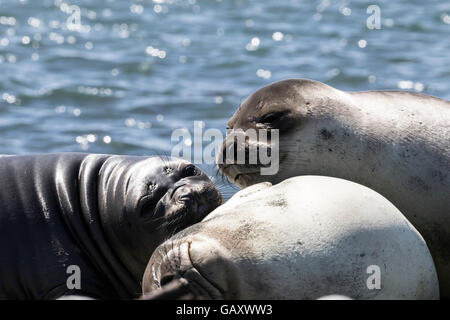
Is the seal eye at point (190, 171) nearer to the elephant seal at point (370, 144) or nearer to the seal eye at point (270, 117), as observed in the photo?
the elephant seal at point (370, 144)

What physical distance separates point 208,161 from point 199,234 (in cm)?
430

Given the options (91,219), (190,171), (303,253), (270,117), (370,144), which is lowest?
(91,219)

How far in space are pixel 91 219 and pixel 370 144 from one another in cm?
161

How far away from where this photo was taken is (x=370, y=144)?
4.35m

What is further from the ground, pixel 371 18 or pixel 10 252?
pixel 371 18

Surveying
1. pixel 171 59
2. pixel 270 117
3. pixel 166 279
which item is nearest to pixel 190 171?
pixel 270 117

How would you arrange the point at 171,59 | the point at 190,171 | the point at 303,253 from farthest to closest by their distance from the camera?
the point at 171,59 → the point at 190,171 → the point at 303,253

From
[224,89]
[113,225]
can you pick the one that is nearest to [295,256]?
[113,225]

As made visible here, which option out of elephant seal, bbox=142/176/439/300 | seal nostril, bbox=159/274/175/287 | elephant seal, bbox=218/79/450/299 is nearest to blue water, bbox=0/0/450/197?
elephant seal, bbox=218/79/450/299

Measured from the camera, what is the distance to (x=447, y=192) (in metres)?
4.22

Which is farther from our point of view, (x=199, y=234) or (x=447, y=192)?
(x=447, y=192)

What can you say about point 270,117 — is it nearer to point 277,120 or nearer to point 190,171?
point 277,120
